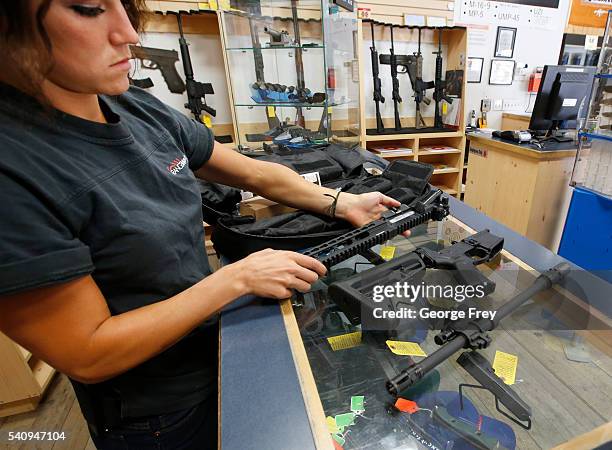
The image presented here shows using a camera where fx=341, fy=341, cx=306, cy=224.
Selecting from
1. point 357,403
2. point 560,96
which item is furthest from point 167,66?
point 560,96

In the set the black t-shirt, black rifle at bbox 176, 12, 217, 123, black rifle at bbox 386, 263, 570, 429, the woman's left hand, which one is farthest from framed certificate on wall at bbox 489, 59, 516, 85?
the black t-shirt

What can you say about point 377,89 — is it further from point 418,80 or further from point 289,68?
point 289,68

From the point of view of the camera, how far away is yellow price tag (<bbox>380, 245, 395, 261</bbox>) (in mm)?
806

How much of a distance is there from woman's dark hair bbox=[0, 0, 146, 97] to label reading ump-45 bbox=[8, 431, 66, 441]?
145 centimetres

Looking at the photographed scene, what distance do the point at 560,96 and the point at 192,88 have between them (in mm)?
2263

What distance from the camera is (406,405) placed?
0.51 meters

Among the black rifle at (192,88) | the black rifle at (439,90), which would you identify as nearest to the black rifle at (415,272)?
the black rifle at (192,88)

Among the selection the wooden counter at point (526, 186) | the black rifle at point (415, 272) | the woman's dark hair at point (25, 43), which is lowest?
the wooden counter at point (526, 186)

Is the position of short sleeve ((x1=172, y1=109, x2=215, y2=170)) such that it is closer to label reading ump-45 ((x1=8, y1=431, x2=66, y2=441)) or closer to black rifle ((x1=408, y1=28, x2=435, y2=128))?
label reading ump-45 ((x1=8, y1=431, x2=66, y2=441))

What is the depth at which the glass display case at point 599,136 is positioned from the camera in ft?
4.90

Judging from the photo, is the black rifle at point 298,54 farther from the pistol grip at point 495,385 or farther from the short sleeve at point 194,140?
the pistol grip at point 495,385

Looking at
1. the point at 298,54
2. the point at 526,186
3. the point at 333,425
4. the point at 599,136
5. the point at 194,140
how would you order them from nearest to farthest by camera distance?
1. the point at 333,425
2. the point at 194,140
3. the point at 599,136
4. the point at 298,54
5. the point at 526,186

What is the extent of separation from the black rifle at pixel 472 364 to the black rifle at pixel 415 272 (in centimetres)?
9

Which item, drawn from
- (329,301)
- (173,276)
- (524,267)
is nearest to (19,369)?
(173,276)
